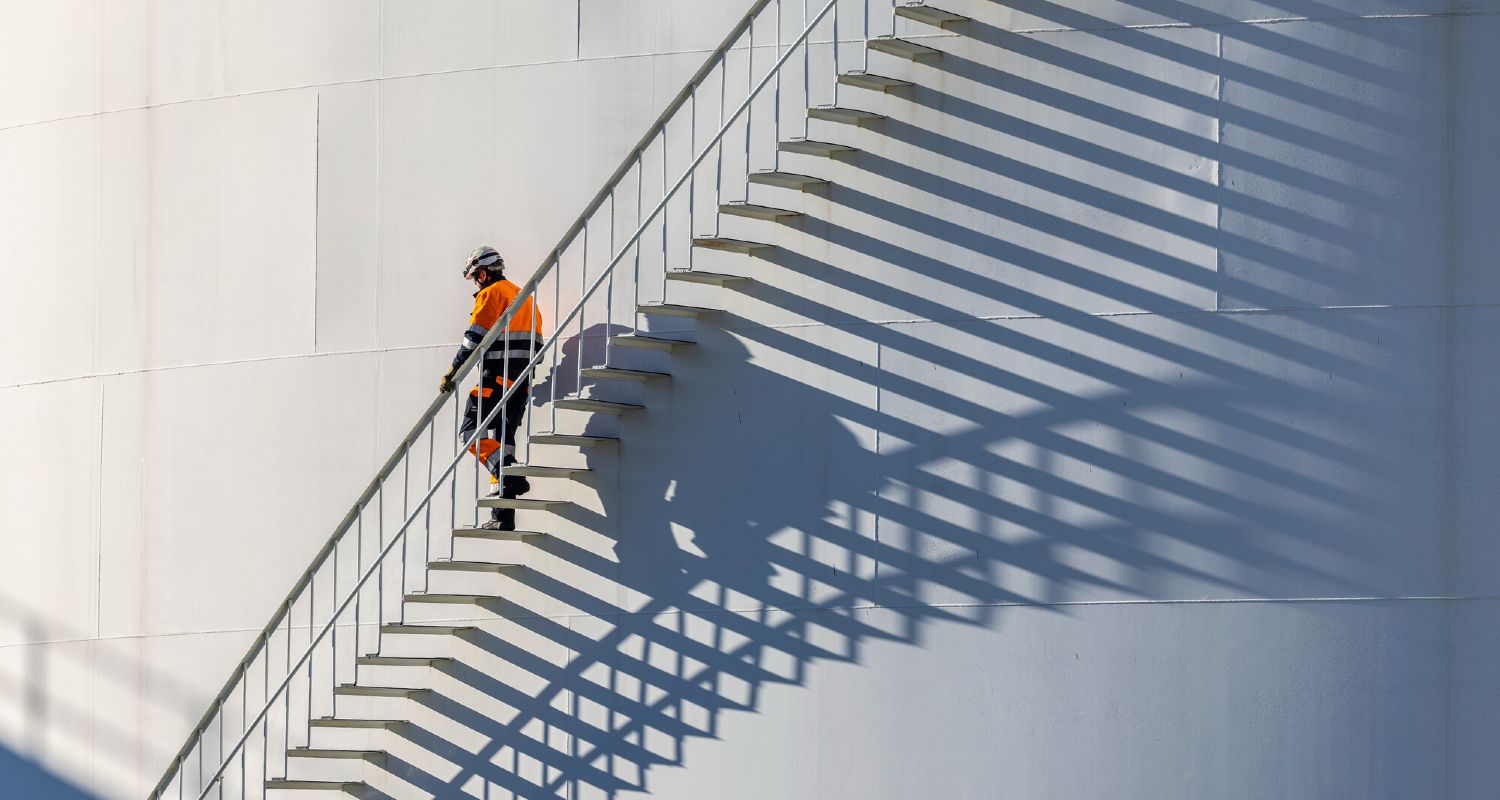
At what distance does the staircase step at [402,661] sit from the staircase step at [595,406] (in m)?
1.59

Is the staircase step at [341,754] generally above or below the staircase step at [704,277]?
below

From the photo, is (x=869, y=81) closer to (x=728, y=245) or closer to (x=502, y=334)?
(x=728, y=245)

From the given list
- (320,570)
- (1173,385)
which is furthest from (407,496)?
(1173,385)

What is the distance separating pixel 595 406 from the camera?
14.8m

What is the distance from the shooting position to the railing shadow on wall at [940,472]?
13922 mm

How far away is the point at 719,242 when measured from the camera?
14.6 metres

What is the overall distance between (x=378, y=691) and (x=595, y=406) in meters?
2.36

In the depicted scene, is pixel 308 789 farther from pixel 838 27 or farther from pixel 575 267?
pixel 838 27

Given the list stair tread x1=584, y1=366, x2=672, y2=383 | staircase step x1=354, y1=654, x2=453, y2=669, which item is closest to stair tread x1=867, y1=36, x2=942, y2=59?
stair tread x1=584, y1=366, x2=672, y2=383

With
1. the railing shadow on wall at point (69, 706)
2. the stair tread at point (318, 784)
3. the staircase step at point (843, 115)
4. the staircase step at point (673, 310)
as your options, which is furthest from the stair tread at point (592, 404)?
the railing shadow on wall at point (69, 706)

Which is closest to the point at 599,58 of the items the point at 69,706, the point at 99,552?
the point at 99,552

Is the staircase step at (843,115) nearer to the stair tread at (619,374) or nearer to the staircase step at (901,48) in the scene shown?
the staircase step at (901,48)

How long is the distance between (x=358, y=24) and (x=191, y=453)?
3289 millimetres

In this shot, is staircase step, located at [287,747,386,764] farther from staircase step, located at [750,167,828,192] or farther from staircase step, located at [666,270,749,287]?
staircase step, located at [750,167,828,192]
